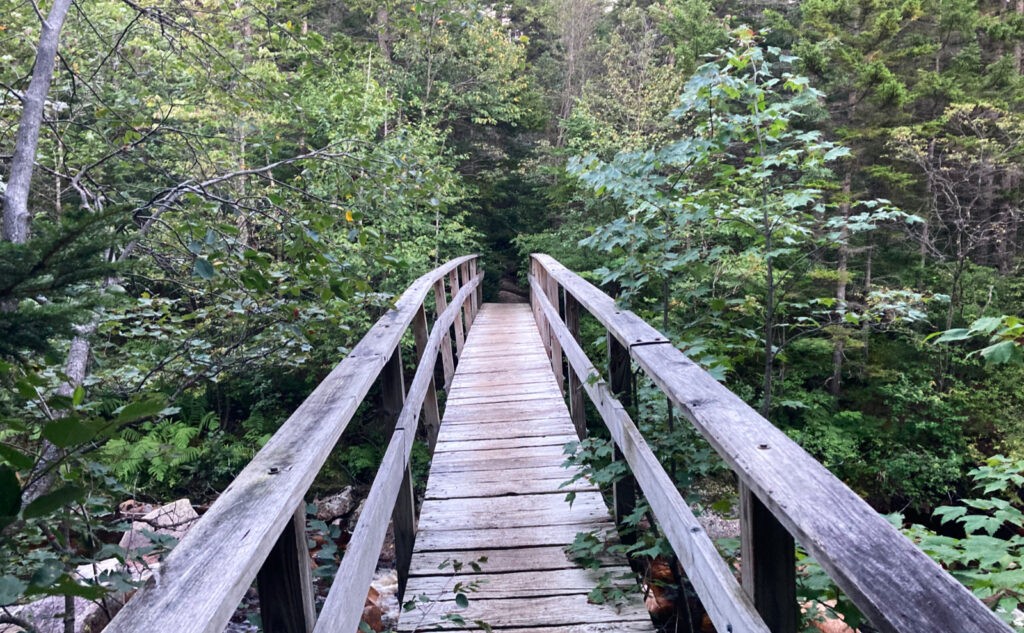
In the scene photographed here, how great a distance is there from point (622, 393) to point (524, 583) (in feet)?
2.96

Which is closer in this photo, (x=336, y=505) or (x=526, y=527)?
(x=526, y=527)

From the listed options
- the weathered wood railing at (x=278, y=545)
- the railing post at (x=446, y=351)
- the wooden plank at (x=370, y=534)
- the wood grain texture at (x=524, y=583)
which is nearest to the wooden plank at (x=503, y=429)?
the railing post at (x=446, y=351)

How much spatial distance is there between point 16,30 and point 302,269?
232 cm

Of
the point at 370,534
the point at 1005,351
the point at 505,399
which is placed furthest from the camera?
the point at 505,399

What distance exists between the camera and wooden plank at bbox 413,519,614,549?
8.83 feet

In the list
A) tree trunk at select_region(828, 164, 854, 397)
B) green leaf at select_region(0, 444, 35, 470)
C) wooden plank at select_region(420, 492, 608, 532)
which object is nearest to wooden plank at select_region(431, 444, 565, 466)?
wooden plank at select_region(420, 492, 608, 532)

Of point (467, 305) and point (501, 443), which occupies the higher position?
point (467, 305)

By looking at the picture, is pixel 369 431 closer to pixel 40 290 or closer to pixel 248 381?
pixel 248 381

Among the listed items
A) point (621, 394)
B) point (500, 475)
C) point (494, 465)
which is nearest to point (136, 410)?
point (621, 394)

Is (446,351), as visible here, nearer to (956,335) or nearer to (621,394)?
(621,394)

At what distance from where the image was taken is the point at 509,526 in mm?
2855

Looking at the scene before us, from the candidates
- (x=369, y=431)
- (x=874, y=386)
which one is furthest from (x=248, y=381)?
(x=874, y=386)

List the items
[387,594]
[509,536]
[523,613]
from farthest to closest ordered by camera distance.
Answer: [387,594] < [509,536] < [523,613]

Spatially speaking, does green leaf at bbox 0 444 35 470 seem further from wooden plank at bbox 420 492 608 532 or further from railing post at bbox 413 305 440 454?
railing post at bbox 413 305 440 454
